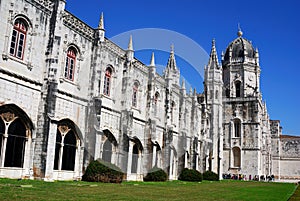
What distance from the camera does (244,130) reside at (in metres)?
58.8

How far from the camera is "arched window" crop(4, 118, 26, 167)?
17672 mm

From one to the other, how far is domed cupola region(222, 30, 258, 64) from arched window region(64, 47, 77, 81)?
148 ft

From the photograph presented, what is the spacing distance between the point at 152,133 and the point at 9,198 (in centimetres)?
2225

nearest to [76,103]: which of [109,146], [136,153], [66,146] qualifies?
[66,146]

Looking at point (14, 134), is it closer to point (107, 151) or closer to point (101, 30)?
point (107, 151)

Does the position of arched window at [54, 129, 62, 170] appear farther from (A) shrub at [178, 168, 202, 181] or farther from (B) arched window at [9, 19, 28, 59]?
(A) shrub at [178, 168, 202, 181]

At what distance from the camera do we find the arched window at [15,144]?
1767 cm

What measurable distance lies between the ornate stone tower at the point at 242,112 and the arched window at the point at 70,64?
137 ft

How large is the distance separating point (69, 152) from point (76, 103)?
325 centimetres

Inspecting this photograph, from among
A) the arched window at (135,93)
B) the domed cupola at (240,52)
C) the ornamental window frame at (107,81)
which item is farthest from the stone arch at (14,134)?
the domed cupola at (240,52)

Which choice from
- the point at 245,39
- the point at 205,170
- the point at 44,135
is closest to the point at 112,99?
the point at 44,135

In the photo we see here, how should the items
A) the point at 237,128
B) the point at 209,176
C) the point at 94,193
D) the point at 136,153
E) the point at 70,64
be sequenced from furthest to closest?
the point at 237,128, the point at 209,176, the point at 136,153, the point at 70,64, the point at 94,193

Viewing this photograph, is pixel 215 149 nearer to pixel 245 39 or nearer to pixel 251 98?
pixel 251 98

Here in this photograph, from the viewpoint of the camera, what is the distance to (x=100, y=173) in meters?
21.8
